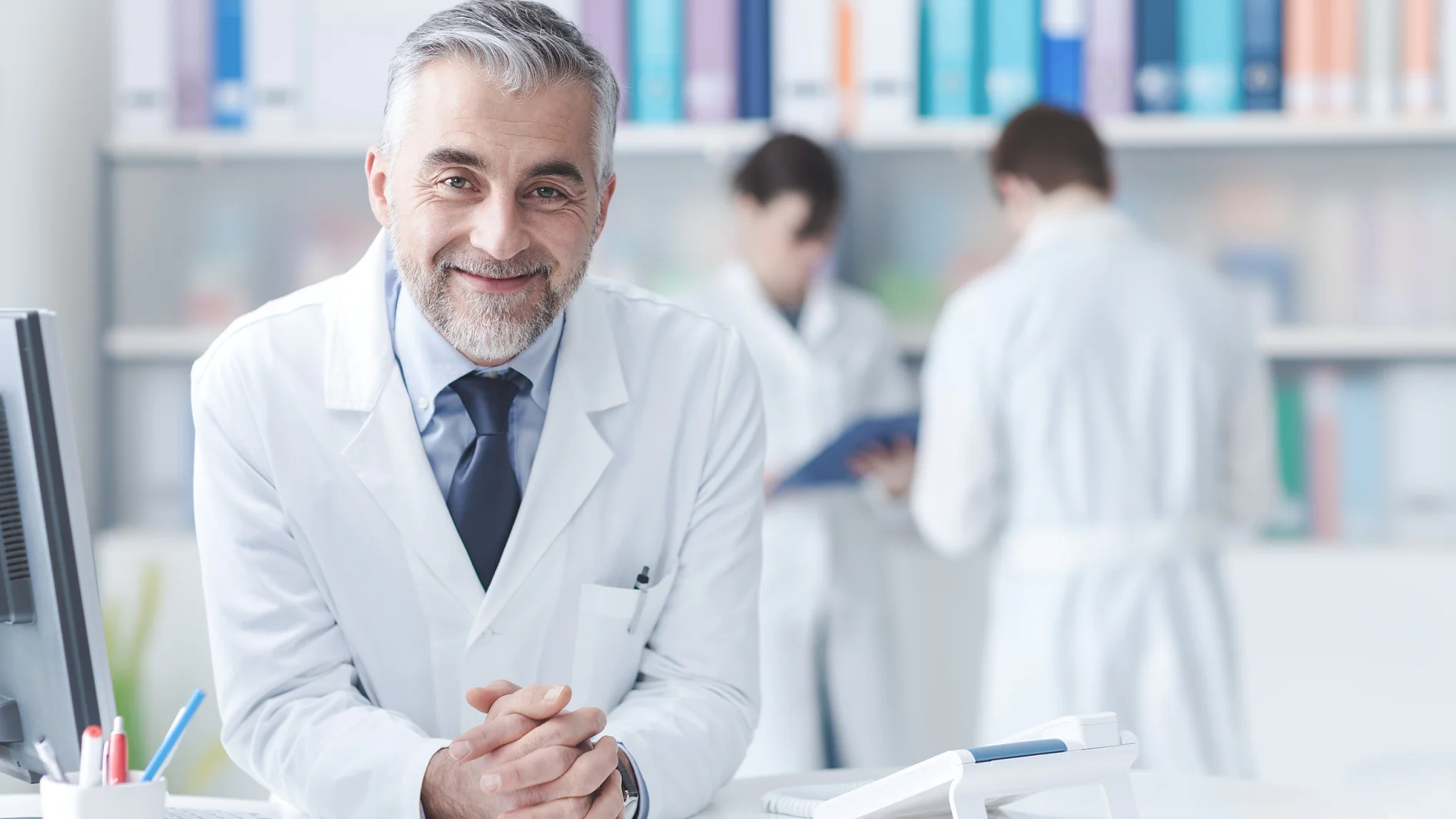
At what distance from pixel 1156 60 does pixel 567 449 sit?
1869mm

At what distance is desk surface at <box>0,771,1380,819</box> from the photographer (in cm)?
113

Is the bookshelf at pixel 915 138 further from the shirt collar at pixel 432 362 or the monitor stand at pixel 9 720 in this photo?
the monitor stand at pixel 9 720

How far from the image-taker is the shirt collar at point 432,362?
134 centimetres

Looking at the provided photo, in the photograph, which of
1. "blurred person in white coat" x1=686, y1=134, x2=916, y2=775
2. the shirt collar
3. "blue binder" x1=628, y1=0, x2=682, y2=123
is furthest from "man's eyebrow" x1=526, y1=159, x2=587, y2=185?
"blue binder" x1=628, y1=0, x2=682, y2=123

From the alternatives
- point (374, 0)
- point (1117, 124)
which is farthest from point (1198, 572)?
point (374, 0)

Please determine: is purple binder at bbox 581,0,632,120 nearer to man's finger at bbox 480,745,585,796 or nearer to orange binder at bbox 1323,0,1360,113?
orange binder at bbox 1323,0,1360,113

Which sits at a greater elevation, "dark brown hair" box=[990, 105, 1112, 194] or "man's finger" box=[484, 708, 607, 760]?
"dark brown hair" box=[990, 105, 1112, 194]

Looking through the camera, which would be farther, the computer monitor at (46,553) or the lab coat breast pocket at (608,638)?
the lab coat breast pocket at (608,638)

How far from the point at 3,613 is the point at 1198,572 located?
5.88 feet

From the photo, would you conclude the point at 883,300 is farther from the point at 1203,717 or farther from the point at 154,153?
the point at 154,153

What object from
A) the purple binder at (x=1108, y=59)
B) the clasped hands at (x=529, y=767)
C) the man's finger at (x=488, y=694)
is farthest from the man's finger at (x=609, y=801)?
the purple binder at (x=1108, y=59)

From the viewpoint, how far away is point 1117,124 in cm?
278

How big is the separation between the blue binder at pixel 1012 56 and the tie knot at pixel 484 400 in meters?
1.69

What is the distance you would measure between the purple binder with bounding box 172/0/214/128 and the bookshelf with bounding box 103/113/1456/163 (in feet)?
0.12
